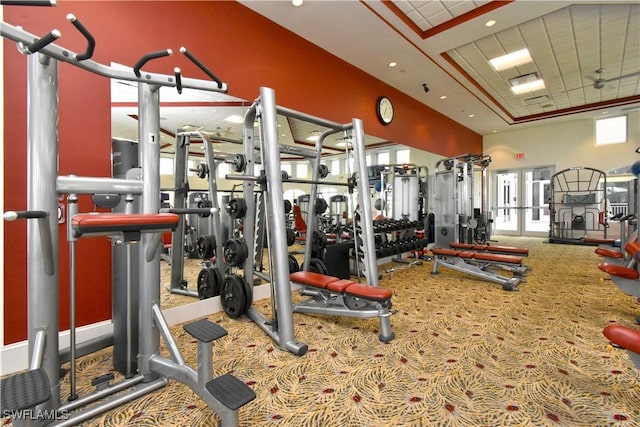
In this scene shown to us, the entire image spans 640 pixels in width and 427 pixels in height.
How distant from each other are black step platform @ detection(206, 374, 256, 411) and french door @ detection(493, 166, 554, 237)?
10538mm

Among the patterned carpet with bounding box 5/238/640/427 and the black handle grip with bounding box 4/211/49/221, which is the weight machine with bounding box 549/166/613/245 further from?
the black handle grip with bounding box 4/211/49/221

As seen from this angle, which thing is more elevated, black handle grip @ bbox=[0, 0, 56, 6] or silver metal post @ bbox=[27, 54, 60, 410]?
black handle grip @ bbox=[0, 0, 56, 6]

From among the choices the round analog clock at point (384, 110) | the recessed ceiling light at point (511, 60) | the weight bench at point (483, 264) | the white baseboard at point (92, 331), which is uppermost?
the recessed ceiling light at point (511, 60)

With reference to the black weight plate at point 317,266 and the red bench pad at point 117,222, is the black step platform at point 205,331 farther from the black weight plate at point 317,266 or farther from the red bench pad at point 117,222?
the black weight plate at point 317,266

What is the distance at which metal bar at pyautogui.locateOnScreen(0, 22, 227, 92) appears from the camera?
122 cm

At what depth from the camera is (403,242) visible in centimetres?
485

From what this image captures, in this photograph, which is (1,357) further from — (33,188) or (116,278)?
(33,188)

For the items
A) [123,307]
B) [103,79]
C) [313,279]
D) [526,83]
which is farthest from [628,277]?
[526,83]

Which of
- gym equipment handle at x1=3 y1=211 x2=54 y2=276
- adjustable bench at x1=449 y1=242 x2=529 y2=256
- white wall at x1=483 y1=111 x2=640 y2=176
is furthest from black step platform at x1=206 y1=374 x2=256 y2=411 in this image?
white wall at x1=483 y1=111 x2=640 y2=176

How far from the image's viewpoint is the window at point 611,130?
808 cm

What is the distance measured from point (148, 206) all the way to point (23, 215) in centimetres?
55

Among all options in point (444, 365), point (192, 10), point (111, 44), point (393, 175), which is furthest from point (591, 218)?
point (111, 44)

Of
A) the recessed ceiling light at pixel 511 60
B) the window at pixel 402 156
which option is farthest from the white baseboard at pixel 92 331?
the recessed ceiling light at pixel 511 60

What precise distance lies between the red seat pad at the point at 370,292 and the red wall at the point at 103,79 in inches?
78.4
